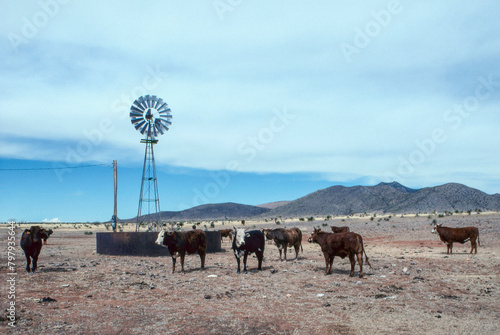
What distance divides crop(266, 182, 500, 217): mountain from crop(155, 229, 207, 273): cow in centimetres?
9534

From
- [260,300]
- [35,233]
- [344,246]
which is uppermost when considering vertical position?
[35,233]

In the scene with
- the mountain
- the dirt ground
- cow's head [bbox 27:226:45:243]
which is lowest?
the dirt ground

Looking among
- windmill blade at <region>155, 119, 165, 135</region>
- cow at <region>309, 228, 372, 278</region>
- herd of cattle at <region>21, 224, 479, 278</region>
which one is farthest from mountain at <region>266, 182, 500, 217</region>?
cow at <region>309, 228, 372, 278</region>

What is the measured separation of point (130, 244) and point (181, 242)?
788cm

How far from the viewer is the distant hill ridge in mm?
111312

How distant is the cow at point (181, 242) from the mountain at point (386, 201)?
313ft

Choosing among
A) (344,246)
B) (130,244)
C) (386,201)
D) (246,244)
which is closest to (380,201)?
(386,201)

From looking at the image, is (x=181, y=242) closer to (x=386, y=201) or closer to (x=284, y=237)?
(x=284, y=237)

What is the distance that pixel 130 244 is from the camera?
2394 centimetres

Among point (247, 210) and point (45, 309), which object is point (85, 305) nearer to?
point (45, 309)

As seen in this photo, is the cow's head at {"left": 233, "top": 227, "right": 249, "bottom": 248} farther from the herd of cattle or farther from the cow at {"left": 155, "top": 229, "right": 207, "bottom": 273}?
the cow at {"left": 155, "top": 229, "right": 207, "bottom": 273}

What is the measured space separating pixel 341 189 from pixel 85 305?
15156 cm

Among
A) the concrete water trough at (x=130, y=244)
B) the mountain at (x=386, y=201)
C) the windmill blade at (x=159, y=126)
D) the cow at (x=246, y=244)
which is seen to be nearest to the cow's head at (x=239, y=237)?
the cow at (x=246, y=244)

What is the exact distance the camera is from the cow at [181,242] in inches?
671
